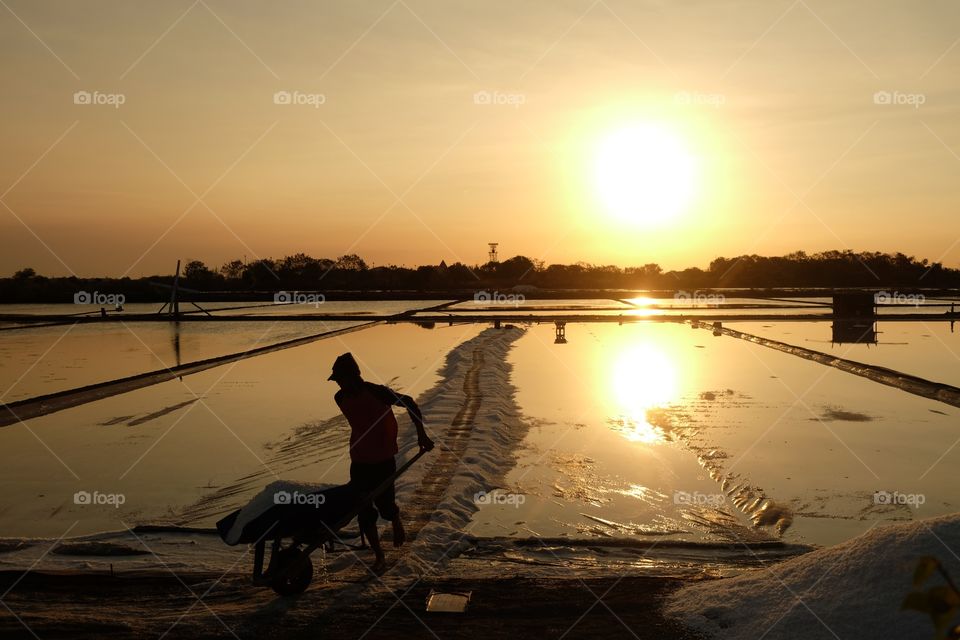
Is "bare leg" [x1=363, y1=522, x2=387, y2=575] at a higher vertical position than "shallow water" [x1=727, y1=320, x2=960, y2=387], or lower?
lower

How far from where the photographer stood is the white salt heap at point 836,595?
515 centimetres

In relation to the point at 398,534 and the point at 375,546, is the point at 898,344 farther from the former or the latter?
the point at 375,546

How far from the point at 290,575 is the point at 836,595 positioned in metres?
3.65

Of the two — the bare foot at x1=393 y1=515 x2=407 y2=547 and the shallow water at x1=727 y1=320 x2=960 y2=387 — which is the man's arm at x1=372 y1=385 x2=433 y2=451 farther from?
the shallow water at x1=727 y1=320 x2=960 y2=387

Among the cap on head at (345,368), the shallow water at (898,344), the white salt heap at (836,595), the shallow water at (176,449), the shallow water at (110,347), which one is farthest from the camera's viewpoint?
the shallow water at (898,344)

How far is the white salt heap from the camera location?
5.15m

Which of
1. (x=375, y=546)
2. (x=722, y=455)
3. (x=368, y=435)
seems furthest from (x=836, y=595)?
(x=722, y=455)

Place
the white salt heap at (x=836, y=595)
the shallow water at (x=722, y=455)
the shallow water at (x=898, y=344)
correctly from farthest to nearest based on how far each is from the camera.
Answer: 1. the shallow water at (x=898, y=344)
2. the shallow water at (x=722, y=455)
3. the white salt heap at (x=836, y=595)

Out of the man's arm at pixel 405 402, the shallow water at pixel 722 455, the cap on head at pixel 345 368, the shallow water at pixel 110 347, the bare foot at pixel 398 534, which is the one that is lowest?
the shallow water at pixel 722 455

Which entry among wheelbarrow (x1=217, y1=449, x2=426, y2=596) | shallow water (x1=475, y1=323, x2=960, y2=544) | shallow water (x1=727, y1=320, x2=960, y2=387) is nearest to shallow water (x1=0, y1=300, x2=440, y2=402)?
shallow water (x1=475, y1=323, x2=960, y2=544)

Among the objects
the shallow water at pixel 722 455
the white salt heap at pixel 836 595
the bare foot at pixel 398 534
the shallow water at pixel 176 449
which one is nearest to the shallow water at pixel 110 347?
the shallow water at pixel 176 449

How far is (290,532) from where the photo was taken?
6227 millimetres

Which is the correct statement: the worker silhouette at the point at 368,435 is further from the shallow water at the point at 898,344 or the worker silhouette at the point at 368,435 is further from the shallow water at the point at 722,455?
the shallow water at the point at 898,344

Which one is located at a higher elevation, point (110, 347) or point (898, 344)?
point (898, 344)
